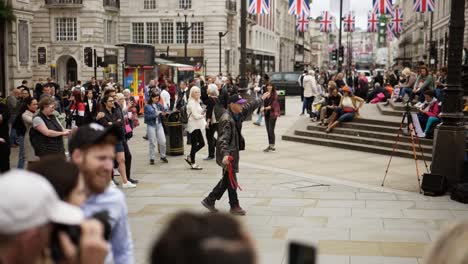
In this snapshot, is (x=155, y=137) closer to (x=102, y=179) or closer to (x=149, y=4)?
(x=102, y=179)

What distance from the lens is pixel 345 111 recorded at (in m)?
18.6

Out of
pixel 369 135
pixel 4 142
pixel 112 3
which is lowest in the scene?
pixel 369 135

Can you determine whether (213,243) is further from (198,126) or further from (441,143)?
(198,126)

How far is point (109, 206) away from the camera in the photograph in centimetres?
322

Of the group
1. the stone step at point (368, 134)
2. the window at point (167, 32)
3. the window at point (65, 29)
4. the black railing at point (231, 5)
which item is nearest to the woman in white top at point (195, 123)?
the stone step at point (368, 134)

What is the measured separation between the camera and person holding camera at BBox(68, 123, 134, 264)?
316cm

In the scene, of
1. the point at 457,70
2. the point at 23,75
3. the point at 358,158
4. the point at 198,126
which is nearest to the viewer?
the point at 457,70

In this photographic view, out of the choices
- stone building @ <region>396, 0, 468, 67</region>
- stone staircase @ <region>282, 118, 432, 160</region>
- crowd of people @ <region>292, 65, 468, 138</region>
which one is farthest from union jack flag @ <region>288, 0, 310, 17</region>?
stone staircase @ <region>282, 118, 432, 160</region>

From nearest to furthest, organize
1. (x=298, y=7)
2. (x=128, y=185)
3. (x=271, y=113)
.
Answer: (x=128, y=185), (x=271, y=113), (x=298, y=7)

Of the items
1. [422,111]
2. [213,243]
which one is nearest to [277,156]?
[422,111]

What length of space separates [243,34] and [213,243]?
2131cm

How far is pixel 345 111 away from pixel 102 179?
1588 cm

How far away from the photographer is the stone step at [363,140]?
1541 cm

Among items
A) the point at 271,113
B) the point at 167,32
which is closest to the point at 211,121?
the point at 271,113
